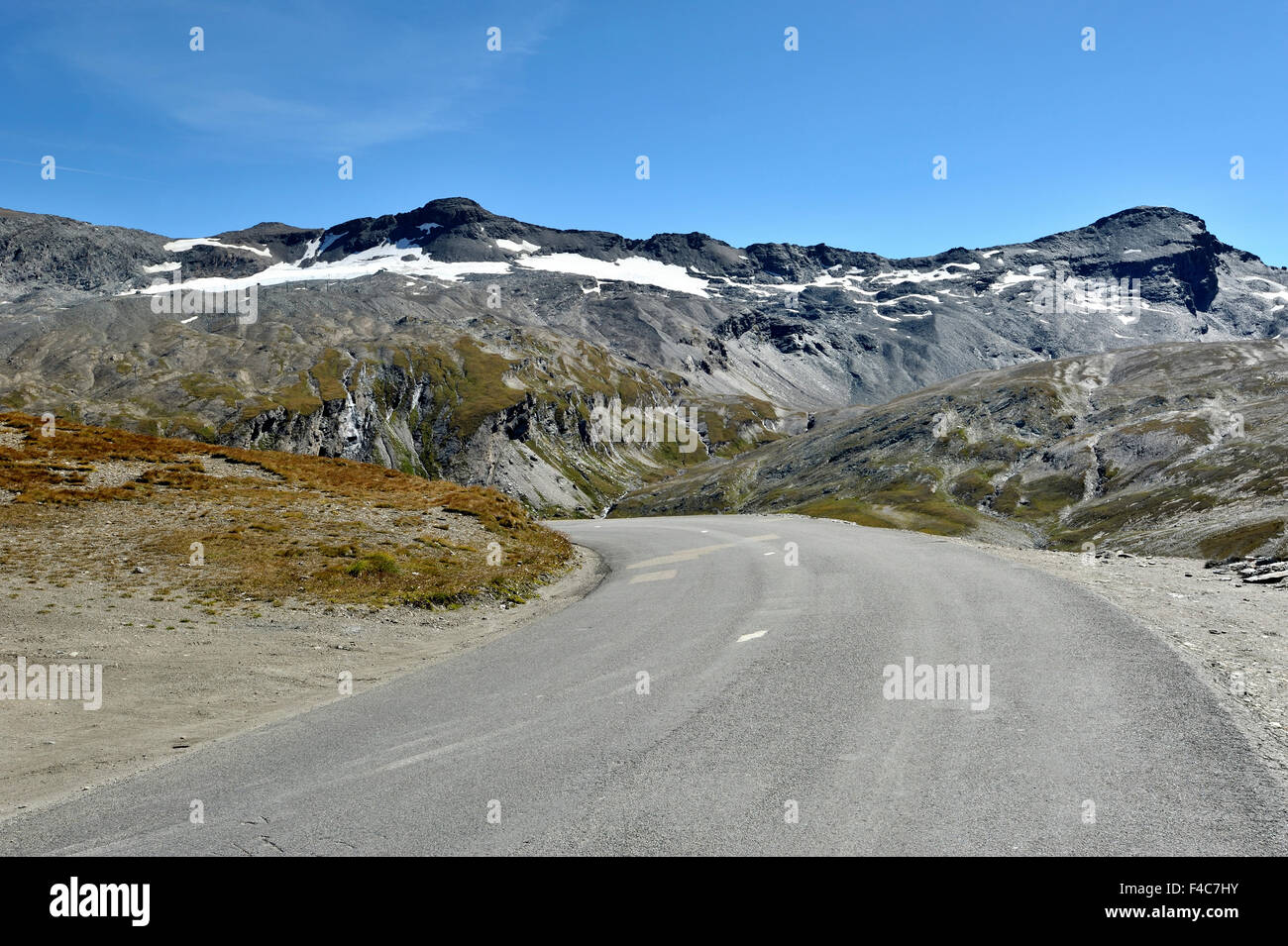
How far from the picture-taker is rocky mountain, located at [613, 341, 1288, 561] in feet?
330

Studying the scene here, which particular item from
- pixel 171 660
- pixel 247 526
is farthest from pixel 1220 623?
pixel 247 526

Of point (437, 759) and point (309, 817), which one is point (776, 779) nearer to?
point (437, 759)

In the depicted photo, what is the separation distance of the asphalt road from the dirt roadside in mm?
1171

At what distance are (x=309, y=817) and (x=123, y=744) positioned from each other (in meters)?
5.71

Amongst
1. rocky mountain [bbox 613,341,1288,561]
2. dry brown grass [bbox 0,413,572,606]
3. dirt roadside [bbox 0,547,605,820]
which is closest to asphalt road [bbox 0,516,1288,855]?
dirt roadside [bbox 0,547,605,820]

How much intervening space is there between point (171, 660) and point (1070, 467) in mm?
154657

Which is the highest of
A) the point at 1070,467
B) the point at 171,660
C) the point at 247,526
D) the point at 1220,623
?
the point at 247,526

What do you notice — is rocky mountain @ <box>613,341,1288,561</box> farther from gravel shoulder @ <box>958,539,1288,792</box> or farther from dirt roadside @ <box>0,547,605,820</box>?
dirt roadside @ <box>0,547,605,820</box>

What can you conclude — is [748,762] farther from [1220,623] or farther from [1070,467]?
[1070,467]

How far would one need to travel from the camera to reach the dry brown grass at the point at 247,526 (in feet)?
76.1

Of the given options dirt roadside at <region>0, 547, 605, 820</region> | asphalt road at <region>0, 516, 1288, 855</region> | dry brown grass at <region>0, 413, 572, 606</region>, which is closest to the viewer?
asphalt road at <region>0, 516, 1288, 855</region>

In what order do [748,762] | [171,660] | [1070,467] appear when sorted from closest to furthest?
[748,762] < [171,660] < [1070,467]

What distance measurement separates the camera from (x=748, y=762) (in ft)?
31.8
